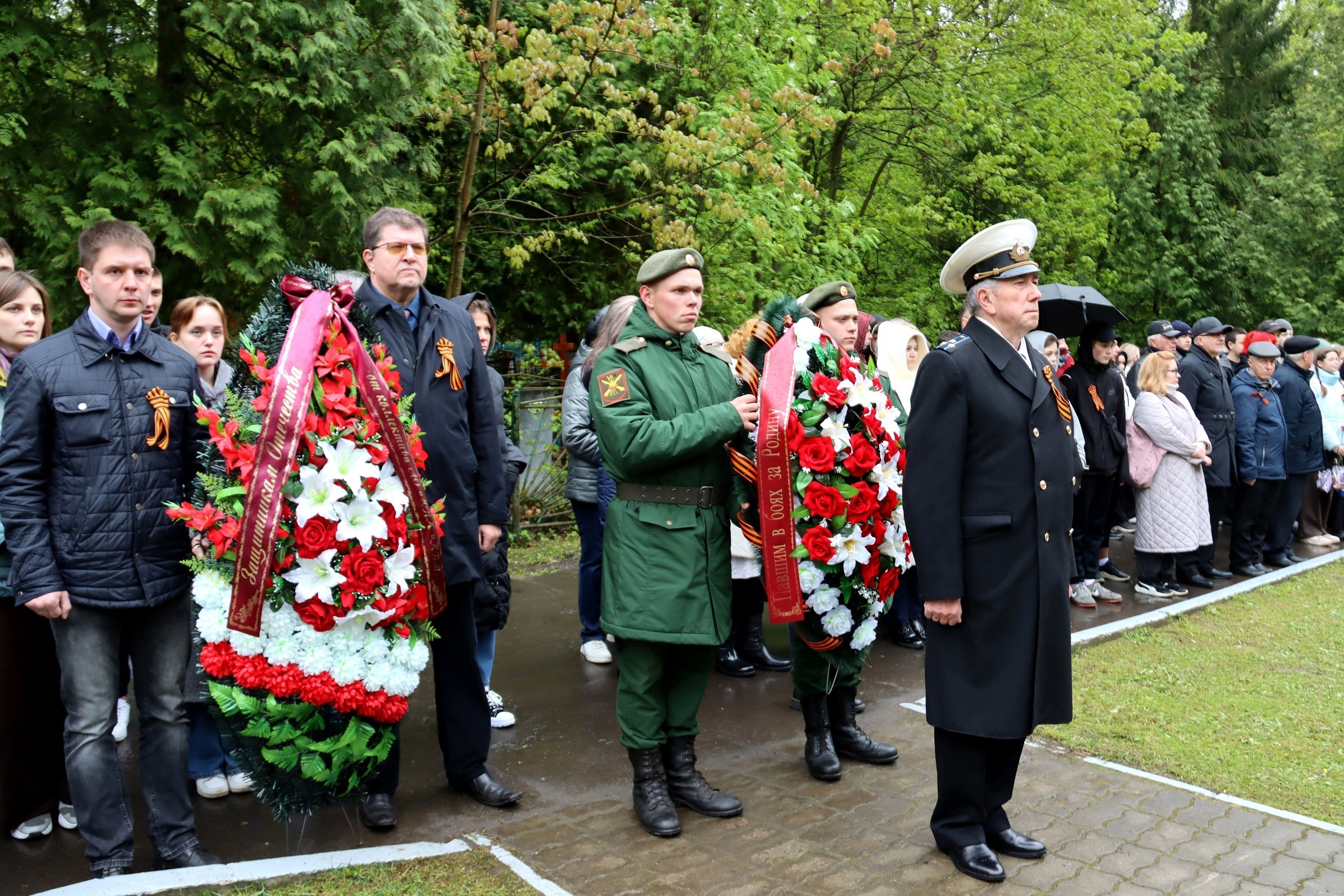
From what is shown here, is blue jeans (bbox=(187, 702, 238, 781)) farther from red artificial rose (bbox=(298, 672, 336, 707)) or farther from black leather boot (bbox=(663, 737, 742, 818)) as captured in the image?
black leather boot (bbox=(663, 737, 742, 818))

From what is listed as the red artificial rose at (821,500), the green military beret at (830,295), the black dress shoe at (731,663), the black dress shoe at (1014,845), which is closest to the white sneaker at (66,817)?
the red artificial rose at (821,500)

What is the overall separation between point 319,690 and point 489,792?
1.09 meters

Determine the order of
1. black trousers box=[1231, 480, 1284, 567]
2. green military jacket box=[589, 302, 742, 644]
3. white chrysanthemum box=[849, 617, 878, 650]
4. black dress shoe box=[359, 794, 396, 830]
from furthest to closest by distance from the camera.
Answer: black trousers box=[1231, 480, 1284, 567]
white chrysanthemum box=[849, 617, 878, 650]
black dress shoe box=[359, 794, 396, 830]
green military jacket box=[589, 302, 742, 644]

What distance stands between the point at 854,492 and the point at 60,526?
3090mm

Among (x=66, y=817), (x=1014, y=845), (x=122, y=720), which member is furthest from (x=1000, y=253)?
(x=122, y=720)

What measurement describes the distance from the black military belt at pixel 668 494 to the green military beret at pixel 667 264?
0.86 m

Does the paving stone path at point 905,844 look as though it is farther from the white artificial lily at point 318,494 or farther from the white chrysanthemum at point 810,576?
the white artificial lily at point 318,494

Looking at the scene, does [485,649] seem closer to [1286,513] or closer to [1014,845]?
[1014,845]

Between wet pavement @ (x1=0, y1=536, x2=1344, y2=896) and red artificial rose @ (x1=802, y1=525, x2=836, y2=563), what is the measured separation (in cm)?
106

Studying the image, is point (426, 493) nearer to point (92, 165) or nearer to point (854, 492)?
point (854, 492)

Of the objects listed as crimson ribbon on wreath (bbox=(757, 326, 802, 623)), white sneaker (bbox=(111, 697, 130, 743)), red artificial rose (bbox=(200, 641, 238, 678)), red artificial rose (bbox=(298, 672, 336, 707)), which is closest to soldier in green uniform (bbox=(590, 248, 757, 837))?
crimson ribbon on wreath (bbox=(757, 326, 802, 623))

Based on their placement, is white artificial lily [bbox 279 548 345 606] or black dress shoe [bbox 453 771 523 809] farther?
black dress shoe [bbox 453 771 523 809]

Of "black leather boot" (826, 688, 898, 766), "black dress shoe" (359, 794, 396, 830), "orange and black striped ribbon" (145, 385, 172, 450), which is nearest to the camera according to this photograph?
"orange and black striped ribbon" (145, 385, 172, 450)

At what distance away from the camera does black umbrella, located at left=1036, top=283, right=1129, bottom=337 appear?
8453 mm
